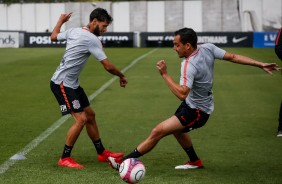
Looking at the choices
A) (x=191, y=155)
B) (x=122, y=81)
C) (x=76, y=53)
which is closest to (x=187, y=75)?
(x=191, y=155)

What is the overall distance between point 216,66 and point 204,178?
22.7 meters

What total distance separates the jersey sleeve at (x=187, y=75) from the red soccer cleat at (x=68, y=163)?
6.48ft

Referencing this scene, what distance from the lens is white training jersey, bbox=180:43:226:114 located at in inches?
347

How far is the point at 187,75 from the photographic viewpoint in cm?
877

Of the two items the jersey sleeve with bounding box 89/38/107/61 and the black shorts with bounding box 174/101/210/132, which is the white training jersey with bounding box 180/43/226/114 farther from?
the jersey sleeve with bounding box 89/38/107/61

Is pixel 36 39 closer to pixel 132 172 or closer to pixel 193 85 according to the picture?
pixel 193 85

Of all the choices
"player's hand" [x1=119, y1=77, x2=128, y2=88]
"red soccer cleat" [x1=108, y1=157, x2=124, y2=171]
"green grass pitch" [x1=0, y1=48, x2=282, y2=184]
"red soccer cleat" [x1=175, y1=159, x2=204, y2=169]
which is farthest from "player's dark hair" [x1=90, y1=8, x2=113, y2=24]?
"red soccer cleat" [x1=175, y1=159, x2=204, y2=169]

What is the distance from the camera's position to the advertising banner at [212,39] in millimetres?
52375

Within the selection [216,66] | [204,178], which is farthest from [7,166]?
[216,66]

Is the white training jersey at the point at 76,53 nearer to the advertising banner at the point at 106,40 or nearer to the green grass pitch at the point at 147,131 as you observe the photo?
the green grass pitch at the point at 147,131

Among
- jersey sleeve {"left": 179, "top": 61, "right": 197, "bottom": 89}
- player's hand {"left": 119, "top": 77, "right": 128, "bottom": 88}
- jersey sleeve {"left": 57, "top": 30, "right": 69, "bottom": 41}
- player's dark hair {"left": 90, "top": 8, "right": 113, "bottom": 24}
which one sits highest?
player's dark hair {"left": 90, "top": 8, "right": 113, "bottom": 24}

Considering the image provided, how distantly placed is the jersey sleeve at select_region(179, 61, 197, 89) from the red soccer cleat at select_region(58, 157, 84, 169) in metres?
1.97

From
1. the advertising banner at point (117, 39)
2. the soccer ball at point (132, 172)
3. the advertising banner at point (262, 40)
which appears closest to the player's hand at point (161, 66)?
the soccer ball at point (132, 172)

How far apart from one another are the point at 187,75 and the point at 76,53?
6.30 feet
